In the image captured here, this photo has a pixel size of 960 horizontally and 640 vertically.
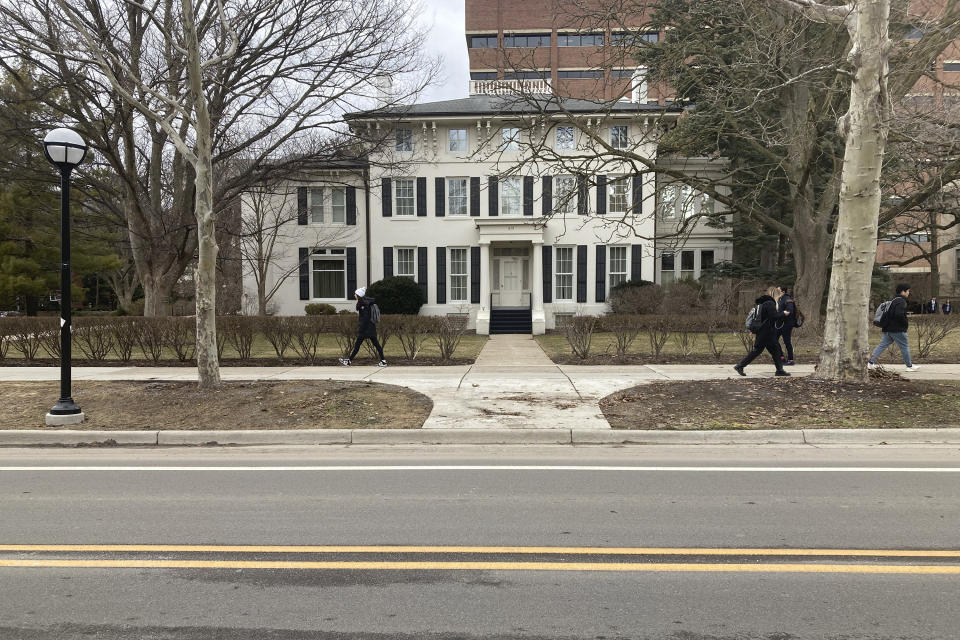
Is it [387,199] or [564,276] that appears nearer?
[387,199]

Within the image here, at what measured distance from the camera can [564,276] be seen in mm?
28594

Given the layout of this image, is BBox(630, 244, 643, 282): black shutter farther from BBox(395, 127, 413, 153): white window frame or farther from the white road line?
the white road line

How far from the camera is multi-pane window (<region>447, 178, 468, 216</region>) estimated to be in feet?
93.0

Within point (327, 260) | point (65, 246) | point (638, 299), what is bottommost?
point (638, 299)

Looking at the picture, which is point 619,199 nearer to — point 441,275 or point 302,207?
point 441,275

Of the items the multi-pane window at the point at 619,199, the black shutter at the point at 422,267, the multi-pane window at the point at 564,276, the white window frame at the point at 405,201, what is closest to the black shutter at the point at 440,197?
the white window frame at the point at 405,201

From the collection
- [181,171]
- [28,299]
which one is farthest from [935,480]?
[28,299]

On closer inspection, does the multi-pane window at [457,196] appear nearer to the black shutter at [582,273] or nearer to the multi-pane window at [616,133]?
the black shutter at [582,273]

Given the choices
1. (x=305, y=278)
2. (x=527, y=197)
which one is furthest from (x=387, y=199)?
(x=527, y=197)

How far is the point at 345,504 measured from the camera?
527 centimetres

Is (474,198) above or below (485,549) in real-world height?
above

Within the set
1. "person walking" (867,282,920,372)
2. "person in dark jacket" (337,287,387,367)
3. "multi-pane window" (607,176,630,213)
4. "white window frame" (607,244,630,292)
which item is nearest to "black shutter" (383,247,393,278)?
"white window frame" (607,244,630,292)

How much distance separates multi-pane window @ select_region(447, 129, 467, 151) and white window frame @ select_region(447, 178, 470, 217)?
1399 millimetres

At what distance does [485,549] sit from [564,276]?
24.9m
